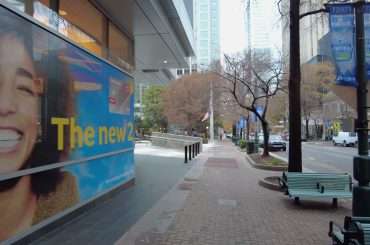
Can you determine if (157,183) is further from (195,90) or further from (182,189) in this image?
(195,90)

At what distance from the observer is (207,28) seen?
51.2 m

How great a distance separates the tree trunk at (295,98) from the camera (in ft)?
38.3

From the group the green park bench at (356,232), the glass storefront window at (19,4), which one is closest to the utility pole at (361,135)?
the green park bench at (356,232)

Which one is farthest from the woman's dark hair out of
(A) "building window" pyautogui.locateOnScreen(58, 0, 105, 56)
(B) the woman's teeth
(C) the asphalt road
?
(C) the asphalt road

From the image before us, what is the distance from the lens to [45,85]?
21.1ft

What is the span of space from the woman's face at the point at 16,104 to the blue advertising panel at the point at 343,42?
15.9ft

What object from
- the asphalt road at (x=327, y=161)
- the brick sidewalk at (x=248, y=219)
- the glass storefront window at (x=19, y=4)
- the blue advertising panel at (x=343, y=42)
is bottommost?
the asphalt road at (x=327, y=161)

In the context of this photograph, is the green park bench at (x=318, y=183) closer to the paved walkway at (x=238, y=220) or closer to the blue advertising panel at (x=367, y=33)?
the paved walkway at (x=238, y=220)

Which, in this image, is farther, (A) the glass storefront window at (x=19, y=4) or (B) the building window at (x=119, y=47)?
(B) the building window at (x=119, y=47)

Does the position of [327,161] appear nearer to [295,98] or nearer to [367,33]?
[295,98]

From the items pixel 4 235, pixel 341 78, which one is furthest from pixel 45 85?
pixel 341 78

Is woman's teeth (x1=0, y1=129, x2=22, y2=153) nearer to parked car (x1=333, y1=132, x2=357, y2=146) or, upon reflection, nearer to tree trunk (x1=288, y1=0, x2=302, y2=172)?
tree trunk (x1=288, y1=0, x2=302, y2=172)

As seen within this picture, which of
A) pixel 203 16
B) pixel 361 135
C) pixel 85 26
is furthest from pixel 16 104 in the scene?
pixel 203 16

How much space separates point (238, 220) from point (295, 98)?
5084 mm
